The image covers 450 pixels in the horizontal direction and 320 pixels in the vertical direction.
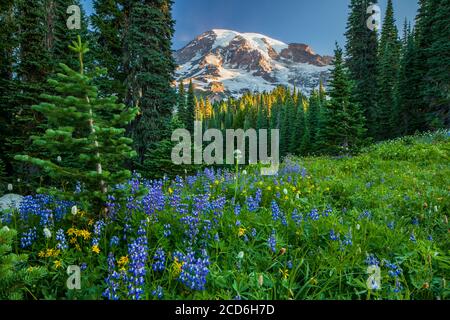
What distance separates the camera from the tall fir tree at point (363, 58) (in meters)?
30.8

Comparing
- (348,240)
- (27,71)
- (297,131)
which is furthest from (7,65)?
(297,131)

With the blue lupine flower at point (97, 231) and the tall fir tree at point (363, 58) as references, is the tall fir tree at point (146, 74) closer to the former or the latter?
the blue lupine flower at point (97, 231)

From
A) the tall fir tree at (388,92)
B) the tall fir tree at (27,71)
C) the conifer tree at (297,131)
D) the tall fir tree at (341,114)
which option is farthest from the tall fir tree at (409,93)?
the tall fir tree at (27,71)

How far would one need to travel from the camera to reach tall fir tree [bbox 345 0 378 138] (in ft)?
101

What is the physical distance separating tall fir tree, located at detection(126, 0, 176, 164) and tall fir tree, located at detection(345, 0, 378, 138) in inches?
891

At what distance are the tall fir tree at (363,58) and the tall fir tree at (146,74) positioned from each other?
891 inches

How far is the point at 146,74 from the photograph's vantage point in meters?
16.2

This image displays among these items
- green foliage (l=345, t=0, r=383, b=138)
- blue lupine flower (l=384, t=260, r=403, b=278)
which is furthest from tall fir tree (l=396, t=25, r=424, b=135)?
blue lupine flower (l=384, t=260, r=403, b=278)

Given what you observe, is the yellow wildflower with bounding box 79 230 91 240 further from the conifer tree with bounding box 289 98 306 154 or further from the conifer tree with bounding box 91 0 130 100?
the conifer tree with bounding box 289 98 306 154

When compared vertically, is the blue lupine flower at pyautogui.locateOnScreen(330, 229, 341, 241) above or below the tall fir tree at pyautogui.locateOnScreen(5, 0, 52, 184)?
below

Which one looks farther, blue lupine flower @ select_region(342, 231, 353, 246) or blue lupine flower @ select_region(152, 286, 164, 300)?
blue lupine flower @ select_region(342, 231, 353, 246)

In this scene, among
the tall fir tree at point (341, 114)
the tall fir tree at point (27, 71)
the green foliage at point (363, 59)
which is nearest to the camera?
the tall fir tree at point (27, 71)

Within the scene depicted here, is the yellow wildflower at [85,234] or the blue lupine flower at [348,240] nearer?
the yellow wildflower at [85,234]
